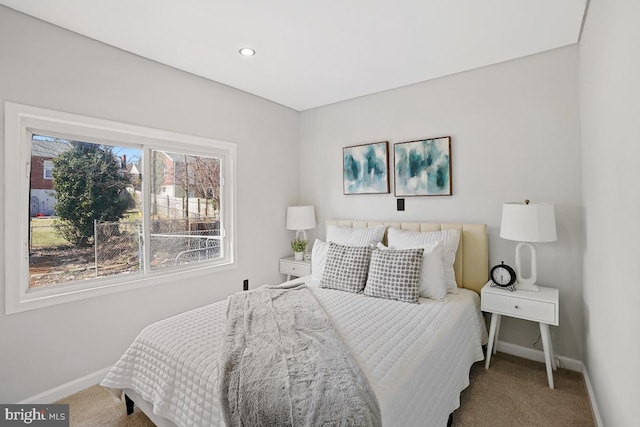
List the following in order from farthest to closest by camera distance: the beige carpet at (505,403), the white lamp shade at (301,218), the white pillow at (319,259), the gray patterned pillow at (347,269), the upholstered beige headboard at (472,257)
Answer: the white lamp shade at (301,218)
the white pillow at (319,259)
the upholstered beige headboard at (472,257)
the gray patterned pillow at (347,269)
the beige carpet at (505,403)

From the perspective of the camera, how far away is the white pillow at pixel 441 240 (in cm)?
255

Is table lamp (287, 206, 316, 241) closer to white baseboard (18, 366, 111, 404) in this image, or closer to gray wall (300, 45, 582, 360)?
gray wall (300, 45, 582, 360)

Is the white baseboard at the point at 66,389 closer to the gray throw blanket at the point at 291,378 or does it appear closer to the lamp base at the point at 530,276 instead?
the gray throw blanket at the point at 291,378

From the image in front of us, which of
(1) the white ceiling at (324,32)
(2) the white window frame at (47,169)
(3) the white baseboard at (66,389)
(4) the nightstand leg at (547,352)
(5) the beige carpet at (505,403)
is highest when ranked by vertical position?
(1) the white ceiling at (324,32)

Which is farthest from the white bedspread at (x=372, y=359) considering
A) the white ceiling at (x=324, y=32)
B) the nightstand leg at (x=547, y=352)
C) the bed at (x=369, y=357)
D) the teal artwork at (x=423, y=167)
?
the white ceiling at (x=324, y=32)

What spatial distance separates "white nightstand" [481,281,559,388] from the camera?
7.04 feet

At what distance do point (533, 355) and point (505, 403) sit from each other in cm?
77

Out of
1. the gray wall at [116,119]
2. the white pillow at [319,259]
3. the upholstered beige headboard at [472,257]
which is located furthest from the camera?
the white pillow at [319,259]

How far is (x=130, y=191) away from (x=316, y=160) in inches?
82.1

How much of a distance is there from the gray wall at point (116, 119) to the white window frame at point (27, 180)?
0.15ft

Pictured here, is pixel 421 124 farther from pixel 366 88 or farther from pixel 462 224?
pixel 462 224

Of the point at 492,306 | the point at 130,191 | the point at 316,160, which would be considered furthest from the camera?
the point at 316,160

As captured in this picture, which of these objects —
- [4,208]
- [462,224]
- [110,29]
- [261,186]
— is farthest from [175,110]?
[462,224]

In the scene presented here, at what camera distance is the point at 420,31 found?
2.17 metres
